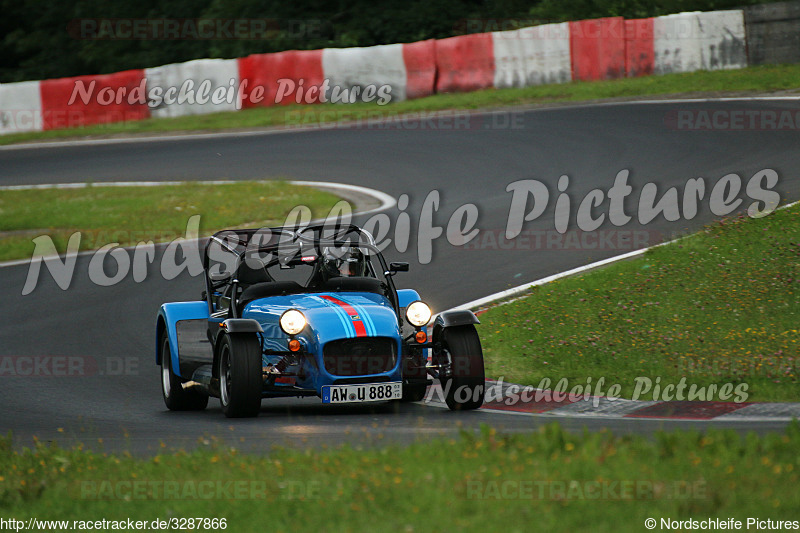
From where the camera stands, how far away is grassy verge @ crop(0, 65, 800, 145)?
80.7 feet

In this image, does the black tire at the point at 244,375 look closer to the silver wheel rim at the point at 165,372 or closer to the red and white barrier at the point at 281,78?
the silver wheel rim at the point at 165,372

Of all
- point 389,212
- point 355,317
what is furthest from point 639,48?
point 355,317

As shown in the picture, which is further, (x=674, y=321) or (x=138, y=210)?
(x=138, y=210)

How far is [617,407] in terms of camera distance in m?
8.75

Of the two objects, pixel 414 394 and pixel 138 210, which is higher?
pixel 138 210

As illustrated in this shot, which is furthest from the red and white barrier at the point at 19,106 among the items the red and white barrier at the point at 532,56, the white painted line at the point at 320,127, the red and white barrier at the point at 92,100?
the red and white barrier at the point at 532,56

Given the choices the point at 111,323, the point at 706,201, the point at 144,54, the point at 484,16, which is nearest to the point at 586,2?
the point at 484,16

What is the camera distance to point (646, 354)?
32.6 ft

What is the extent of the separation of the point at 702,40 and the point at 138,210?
14.7 metres

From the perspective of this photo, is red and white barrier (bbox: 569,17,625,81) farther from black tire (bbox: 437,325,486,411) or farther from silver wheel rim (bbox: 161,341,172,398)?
black tire (bbox: 437,325,486,411)

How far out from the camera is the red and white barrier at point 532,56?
88.8 feet

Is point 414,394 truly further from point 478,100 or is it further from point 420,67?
point 420,67

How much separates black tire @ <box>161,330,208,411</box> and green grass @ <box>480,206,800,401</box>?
110 inches

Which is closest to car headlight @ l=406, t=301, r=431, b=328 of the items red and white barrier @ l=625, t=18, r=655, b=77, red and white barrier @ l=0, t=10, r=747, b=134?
red and white barrier @ l=0, t=10, r=747, b=134
